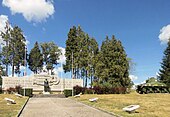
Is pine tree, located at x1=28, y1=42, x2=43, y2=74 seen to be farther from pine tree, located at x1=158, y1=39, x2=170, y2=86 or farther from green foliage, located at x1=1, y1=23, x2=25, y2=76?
pine tree, located at x1=158, y1=39, x2=170, y2=86

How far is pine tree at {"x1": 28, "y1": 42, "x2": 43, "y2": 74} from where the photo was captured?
66.3 metres

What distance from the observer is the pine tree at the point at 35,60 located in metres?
66.3

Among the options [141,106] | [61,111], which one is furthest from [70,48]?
[61,111]

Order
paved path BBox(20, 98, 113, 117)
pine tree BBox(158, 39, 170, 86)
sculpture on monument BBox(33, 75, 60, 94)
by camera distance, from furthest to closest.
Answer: pine tree BBox(158, 39, 170, 86) < sculpture on monument BBox(33, 75, 60, 94) < paved path BBox(20, 98, 113, 117)

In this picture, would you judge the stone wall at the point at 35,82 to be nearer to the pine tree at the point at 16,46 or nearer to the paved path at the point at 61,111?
the pine tree at the point at 16,46

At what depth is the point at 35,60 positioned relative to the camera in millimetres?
66500

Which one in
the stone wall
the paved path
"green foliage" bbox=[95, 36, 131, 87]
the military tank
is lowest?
→ the paved path

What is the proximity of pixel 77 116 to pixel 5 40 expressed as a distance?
159 ft

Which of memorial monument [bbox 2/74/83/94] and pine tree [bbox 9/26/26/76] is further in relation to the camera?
pine tree [bbox 9/26/26/76]

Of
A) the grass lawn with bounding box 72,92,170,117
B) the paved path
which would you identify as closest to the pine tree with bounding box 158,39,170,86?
the grass lawn with bounding box 72,92,170,117

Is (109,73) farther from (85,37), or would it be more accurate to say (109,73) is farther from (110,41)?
(85,37)

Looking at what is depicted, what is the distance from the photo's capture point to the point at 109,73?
5072 centimetres

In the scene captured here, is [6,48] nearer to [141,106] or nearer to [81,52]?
[81,52]

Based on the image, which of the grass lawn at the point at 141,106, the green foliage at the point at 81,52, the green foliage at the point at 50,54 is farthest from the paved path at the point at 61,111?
the green foliage at the point at 50,54
